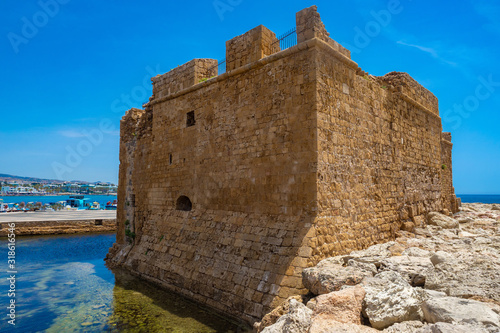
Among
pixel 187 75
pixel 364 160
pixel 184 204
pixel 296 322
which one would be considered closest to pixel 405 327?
pixel 296 322

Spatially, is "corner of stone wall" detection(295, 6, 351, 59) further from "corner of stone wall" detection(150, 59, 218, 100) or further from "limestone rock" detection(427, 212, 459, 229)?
"limestone rock" detection(427, 212, 459, 229)

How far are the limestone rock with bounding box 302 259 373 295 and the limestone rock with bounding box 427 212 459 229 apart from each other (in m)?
5.66

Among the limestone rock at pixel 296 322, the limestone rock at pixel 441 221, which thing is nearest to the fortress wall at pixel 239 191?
the limestone rock at pixel 296 322

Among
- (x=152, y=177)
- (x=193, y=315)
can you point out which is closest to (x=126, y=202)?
(x=152, y=177)

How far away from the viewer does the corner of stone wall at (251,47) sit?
24.4 ft

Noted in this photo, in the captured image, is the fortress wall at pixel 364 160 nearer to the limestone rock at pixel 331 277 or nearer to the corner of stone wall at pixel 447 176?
the limestone rock at pixel 331 277

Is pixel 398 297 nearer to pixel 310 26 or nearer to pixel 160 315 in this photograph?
pixel 160 315

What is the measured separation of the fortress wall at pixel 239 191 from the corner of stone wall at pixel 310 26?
0.32m

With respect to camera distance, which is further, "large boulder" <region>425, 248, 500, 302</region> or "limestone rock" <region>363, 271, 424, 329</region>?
"large boulder" <region>425, 248, 500, 302</region>

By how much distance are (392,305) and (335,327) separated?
2.34 feet

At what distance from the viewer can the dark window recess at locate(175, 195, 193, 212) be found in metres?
9.40

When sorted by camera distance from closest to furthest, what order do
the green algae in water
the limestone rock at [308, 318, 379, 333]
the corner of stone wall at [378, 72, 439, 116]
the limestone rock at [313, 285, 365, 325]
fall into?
the limestone rock at [308, 318, 379, 333] → the limestone rock at [313, 285, 365, 325] → the green algae in water → the corner of stone wall at [378, 72, 439, 116]

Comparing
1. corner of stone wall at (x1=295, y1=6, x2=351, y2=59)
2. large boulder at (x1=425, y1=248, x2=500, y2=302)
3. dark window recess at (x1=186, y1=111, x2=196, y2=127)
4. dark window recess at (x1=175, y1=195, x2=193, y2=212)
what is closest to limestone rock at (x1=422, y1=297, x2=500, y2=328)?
large boulder at (x1=425, y1=248, x2=500, y2=302)

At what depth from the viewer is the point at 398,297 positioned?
3.60m
